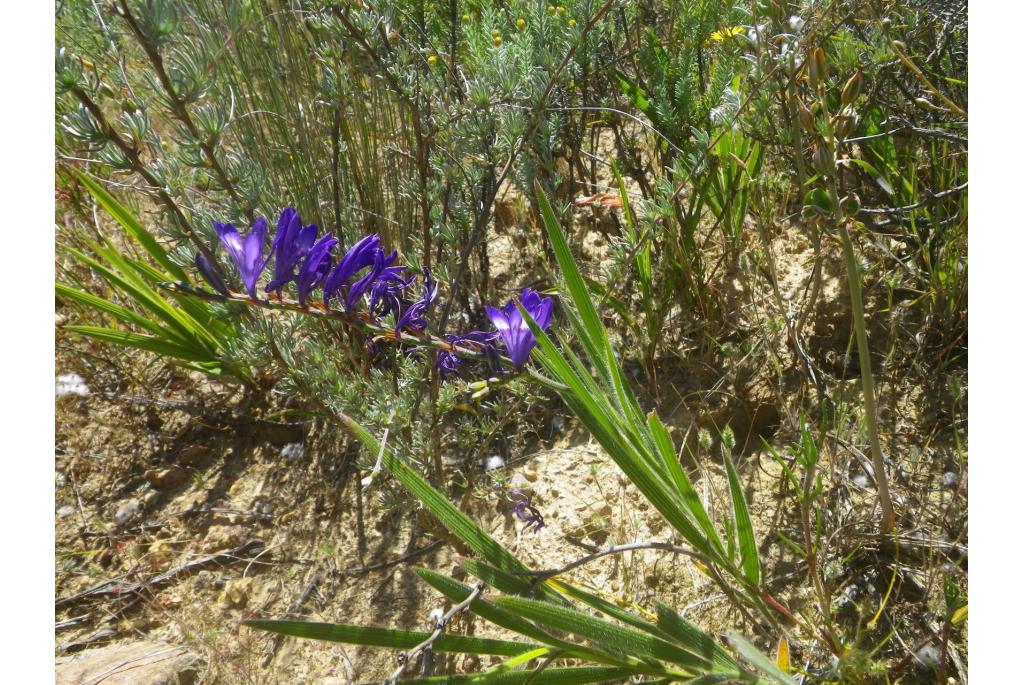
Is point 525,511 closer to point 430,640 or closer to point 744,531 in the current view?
point 744,531

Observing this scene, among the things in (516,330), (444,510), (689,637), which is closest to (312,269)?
(516,330)

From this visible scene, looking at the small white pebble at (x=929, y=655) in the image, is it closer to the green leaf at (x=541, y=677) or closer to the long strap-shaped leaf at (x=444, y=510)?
the green leaf at (x=541, y=677)

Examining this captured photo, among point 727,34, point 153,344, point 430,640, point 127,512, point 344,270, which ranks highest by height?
point 727,34

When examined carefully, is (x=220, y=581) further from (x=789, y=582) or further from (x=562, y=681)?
(x=789, y=582)

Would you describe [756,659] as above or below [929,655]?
above

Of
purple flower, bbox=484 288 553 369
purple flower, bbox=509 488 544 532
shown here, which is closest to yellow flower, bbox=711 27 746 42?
purple flower, bbox=484 288 553 369
